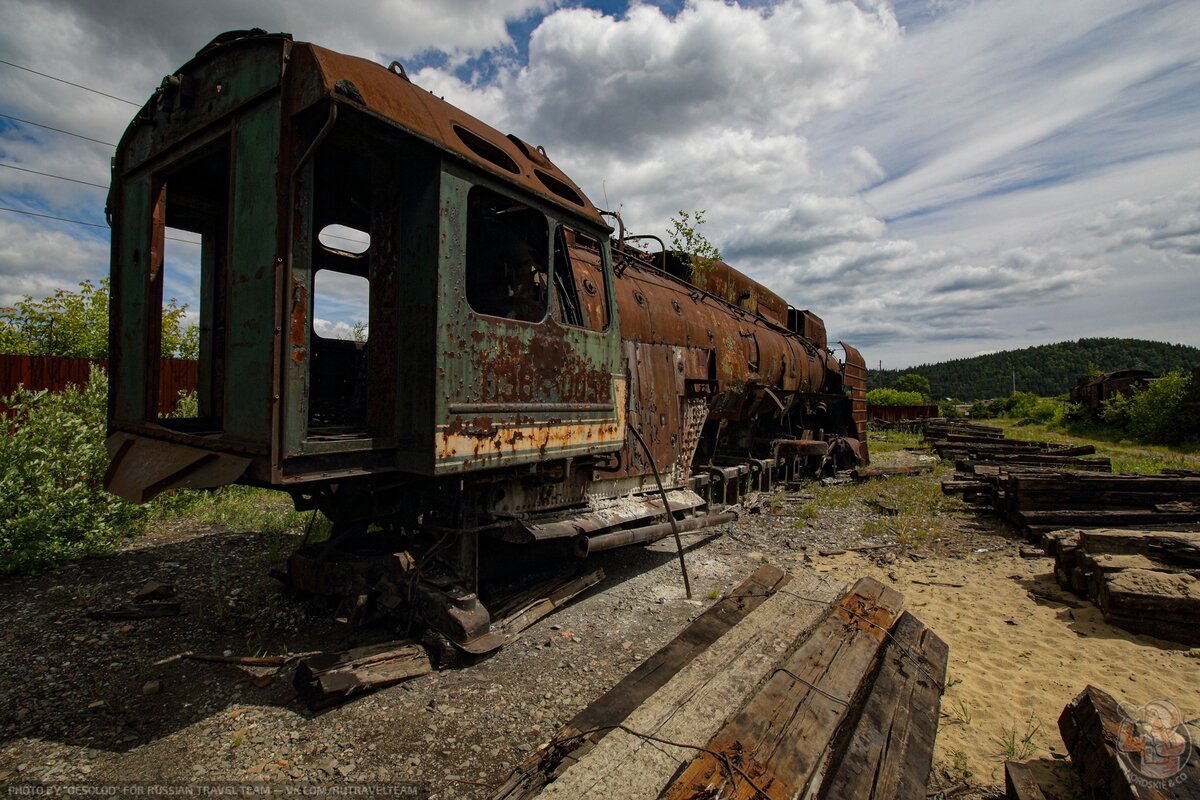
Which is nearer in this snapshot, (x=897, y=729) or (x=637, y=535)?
(x=897, y=729)

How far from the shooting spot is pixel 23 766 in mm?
2582

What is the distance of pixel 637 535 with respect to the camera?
5031 millimetres

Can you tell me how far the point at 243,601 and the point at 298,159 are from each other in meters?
3.64

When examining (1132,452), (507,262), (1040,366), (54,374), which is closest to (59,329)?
(54,374)

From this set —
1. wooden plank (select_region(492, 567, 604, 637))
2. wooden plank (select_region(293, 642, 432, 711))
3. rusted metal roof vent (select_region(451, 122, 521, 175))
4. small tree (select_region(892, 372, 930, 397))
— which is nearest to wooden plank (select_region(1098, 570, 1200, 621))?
wooden plank (select_region(492, 567, 604, 637))

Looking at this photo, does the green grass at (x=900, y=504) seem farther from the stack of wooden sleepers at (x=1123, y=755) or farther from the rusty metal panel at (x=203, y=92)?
the rusty metal panel at (x=203, y=92)

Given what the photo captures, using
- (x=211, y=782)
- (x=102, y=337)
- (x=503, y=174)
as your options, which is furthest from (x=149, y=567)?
(x=102, y=337)

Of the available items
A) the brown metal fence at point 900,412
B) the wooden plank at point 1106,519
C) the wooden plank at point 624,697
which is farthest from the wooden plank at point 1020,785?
the brown metal fence at point 900,412

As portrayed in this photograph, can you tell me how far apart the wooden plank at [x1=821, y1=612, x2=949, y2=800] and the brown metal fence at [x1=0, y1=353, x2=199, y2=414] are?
963cm

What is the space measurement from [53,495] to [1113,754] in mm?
8460

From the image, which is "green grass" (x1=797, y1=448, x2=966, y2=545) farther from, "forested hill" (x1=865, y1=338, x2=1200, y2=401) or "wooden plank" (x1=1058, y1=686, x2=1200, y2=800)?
"forested hill" (x1=865, y1=338, x2=1200, y2=401)

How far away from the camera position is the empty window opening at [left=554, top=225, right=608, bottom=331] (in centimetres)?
473

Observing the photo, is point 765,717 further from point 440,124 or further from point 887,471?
point 887,471

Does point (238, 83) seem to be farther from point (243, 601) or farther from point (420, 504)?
point (243, 601)
